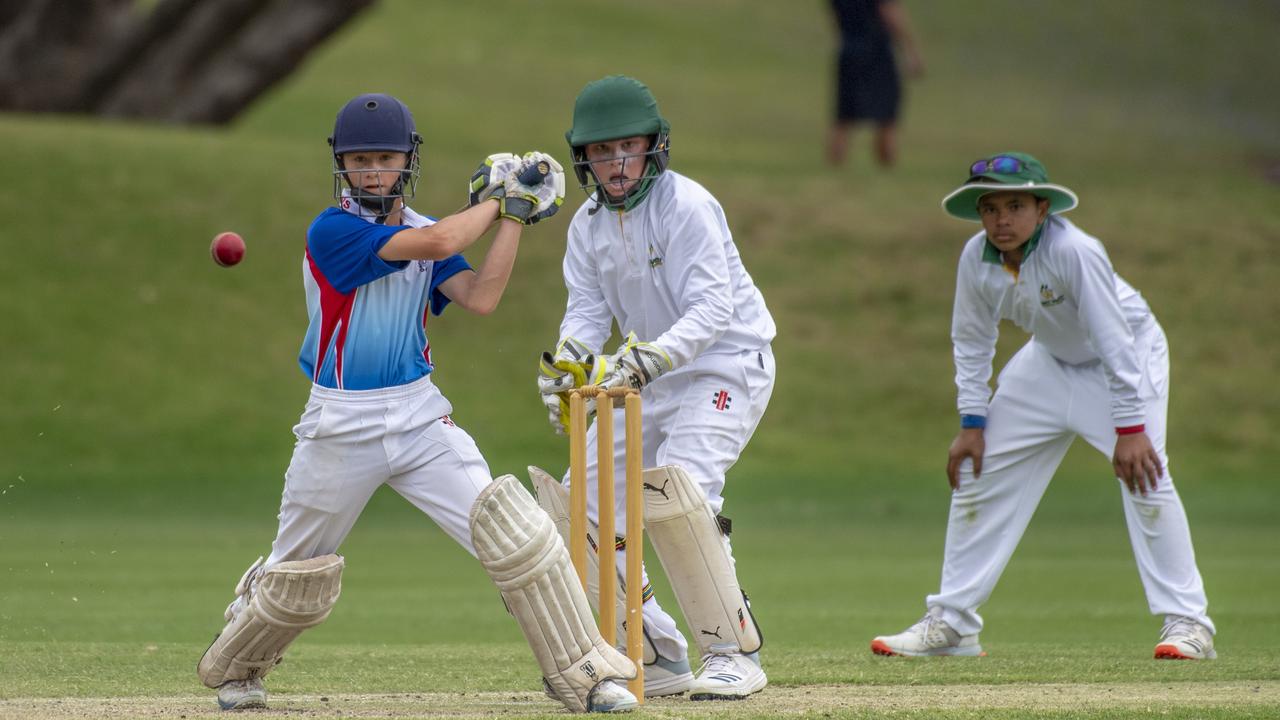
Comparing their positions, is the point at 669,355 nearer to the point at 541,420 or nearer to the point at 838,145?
the point at 541,420

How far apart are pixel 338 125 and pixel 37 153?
14.1 metres

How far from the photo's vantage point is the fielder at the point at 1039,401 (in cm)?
662

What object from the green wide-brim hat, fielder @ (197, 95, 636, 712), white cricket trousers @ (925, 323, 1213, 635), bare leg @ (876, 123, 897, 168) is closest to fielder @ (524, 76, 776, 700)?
fielder @ (197, 95, 636, 712)

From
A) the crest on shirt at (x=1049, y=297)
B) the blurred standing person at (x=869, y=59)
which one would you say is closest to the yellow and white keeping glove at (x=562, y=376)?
the crest on shirt at (x=1049, y=297)

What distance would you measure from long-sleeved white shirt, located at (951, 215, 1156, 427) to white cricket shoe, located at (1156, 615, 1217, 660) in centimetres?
76

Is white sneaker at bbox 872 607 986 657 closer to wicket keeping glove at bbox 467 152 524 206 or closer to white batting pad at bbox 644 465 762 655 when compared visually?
white batting pad at bbox 644 465 762 655

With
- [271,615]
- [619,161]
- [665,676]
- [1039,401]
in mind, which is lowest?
[665,676]

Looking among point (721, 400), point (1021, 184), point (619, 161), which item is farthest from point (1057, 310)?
point (619, 161)

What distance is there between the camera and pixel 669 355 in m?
5.20

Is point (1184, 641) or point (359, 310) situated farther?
point (1184, 641)

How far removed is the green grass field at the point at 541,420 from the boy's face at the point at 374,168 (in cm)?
149

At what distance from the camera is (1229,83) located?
117 ft

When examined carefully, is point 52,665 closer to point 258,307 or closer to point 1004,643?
point 1004,643

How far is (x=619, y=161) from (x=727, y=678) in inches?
62.5
